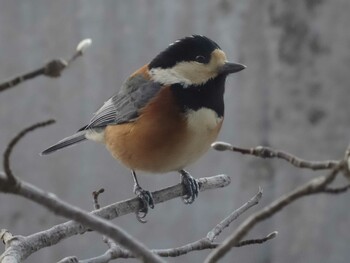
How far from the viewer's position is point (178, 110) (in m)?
1.35

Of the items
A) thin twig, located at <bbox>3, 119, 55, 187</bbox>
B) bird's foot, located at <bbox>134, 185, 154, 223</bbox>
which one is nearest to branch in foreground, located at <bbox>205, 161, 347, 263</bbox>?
thin twig, located at <bbox>3, 119, 55, 187</bbox>

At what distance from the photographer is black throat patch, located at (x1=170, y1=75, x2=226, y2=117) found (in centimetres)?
134

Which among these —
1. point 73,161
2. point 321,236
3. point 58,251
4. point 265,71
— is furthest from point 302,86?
point 58,251

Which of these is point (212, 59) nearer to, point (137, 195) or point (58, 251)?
point (137, 195)

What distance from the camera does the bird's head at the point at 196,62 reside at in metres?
1.34

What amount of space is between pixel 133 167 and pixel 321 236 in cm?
127

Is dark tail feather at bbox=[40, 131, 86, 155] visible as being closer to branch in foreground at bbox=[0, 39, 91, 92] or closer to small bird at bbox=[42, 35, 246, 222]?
small bird at bbox=[42, 35, 246, 222]

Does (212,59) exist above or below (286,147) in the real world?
above

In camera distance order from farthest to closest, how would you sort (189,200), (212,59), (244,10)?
(244,10)
(189,200)
(212,59)

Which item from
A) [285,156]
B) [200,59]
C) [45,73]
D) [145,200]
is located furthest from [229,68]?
[45,73]

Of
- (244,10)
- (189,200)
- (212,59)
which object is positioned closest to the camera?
(212,59)

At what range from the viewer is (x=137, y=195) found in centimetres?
140

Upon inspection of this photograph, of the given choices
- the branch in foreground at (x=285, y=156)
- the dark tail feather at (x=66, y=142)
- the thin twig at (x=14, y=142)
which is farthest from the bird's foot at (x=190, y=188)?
the thin twig at (x=14, y=142)

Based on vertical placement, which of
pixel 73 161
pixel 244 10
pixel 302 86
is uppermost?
pixel 244 10
